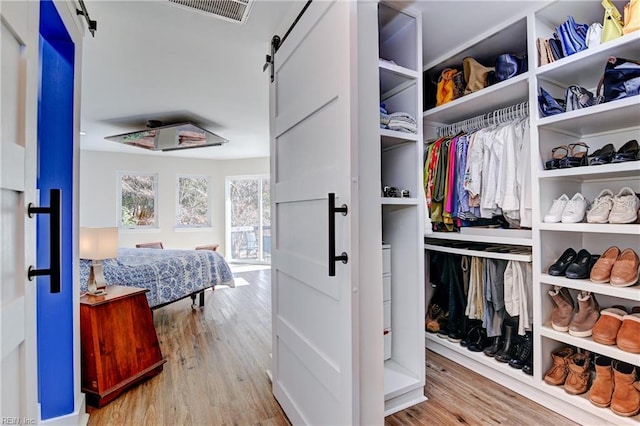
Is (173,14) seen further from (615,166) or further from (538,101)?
(615,166)

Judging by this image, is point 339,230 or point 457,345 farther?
point 457,345

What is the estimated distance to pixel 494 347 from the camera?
214 centimetres

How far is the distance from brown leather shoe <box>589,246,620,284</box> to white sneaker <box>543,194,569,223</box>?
29cm

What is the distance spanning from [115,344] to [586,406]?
2697 millimetres

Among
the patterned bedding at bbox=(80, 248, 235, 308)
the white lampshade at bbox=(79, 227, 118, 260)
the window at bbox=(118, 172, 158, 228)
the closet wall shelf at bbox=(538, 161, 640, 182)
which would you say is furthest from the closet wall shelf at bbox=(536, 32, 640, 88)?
the window at bbox=(118, 172, 158, 228)

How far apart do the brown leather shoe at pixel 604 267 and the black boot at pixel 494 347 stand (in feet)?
2.46

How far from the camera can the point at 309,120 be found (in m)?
1.45

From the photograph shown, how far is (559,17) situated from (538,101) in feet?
1.78

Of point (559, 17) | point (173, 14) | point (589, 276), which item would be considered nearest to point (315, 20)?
point (173, 14)

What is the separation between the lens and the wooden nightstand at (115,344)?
184 centimetres

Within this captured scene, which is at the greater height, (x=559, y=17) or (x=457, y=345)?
(x=559, y=17)

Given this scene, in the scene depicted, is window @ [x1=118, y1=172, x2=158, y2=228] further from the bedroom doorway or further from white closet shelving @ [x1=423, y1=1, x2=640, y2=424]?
white closet shelving @ [x1=423, y1=1, x2=640, y2=424]

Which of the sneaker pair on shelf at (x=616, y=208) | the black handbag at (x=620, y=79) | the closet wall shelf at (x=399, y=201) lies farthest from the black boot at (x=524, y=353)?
the black handbag at (x=620, y=79)

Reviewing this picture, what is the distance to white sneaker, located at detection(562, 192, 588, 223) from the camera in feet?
5.63
